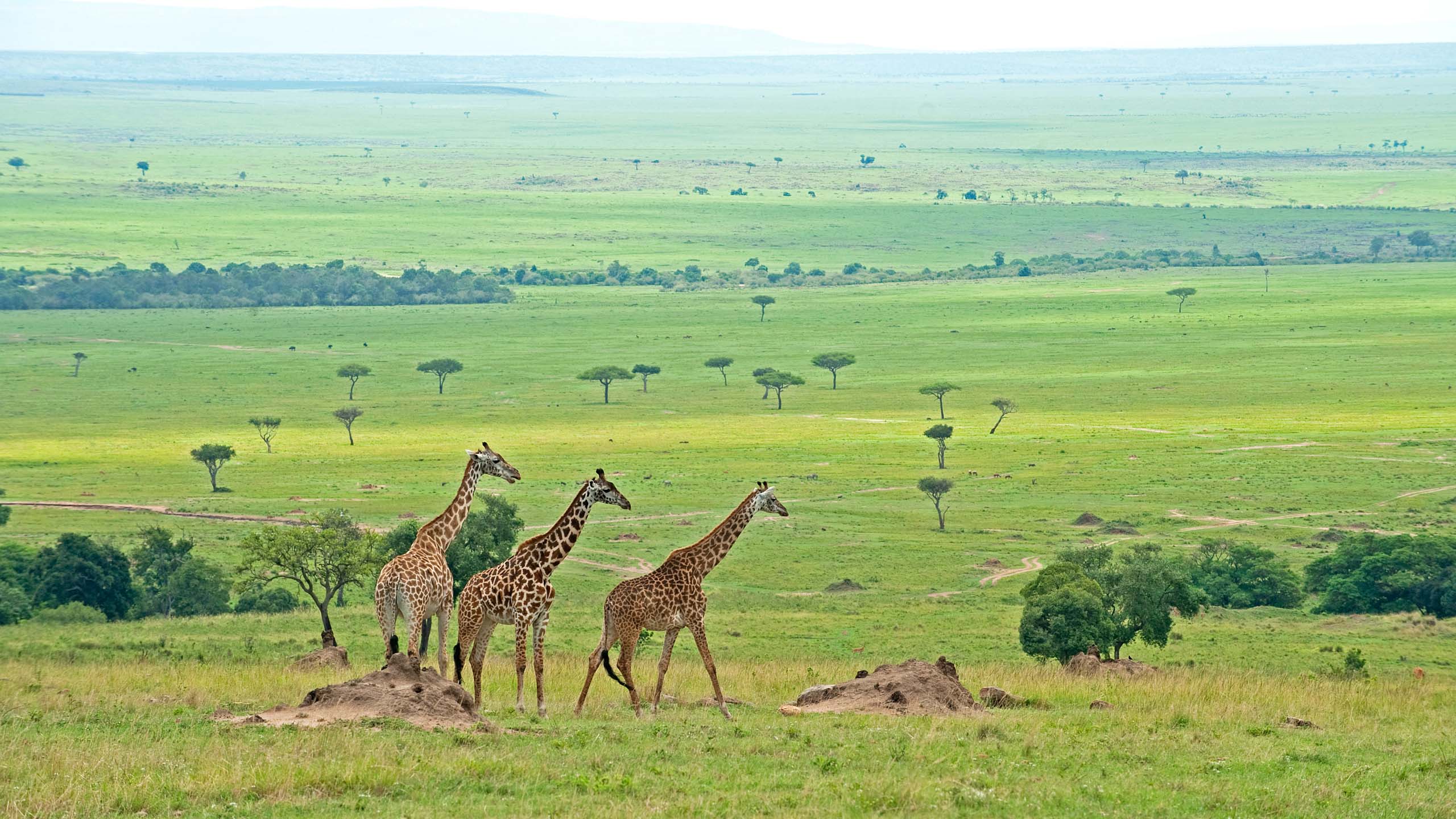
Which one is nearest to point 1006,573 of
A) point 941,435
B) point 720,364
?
point 941,435

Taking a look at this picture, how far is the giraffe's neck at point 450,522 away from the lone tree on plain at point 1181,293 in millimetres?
129672

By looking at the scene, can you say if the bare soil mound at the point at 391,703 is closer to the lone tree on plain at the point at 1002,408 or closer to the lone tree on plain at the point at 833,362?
the lone tree on plain at the point at 1002,408

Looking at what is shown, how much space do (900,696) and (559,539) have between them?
4621mm

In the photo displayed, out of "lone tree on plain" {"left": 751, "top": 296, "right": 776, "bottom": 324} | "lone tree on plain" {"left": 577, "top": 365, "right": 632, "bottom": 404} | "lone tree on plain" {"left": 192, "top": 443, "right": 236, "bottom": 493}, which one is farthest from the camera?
"lone tree on plain" {"left": 751, "top": 296, "right": 776, "bottom": 324}

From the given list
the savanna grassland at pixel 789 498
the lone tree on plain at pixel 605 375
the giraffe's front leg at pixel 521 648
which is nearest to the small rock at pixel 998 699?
the savanna grassland at pixel 789 498

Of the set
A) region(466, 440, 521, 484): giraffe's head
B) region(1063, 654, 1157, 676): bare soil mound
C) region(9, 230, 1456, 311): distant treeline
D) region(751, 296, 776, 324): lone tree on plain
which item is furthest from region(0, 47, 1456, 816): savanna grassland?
region(9, 230, 1456, 311): distant treeline

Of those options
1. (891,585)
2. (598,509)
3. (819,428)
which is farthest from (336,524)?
(819,428)

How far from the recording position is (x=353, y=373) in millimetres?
107312

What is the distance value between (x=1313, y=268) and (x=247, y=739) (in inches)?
6780

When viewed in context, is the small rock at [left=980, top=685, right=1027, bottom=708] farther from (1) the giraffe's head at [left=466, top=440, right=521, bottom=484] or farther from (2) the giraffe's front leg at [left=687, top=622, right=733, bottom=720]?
(1) the giraffe's head at [left=466, top=440, right=521, bottom=484]

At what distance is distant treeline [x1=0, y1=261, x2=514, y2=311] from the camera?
513 ft

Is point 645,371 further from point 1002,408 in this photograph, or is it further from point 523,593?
point 523,593

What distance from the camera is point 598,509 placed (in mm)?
A: 66000

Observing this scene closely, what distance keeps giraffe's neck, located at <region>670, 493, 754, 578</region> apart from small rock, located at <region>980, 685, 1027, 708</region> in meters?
4.04
